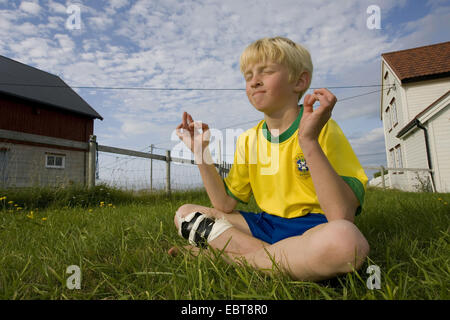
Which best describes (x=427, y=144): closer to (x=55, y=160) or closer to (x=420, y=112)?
(x=420, y=112)

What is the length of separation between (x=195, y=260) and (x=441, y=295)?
0.99 metres

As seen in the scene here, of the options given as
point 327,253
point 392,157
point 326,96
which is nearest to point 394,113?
point 392,157

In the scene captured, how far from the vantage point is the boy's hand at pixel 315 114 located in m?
1.08

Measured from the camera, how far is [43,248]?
167cm

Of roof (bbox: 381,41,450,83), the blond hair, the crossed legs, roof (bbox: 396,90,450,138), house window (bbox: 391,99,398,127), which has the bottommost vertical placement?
the crossed legs

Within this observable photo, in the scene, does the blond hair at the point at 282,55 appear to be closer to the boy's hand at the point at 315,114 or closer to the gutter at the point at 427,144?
the boy's hand at the point at 315,114

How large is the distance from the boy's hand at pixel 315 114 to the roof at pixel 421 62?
13.6 meters

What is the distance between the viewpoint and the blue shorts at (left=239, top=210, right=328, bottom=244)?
4.70 ft

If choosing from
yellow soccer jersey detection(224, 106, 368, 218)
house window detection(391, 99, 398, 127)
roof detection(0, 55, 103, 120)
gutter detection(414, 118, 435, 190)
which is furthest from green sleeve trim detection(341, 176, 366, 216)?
roof detection(0, 55, 103, 120)

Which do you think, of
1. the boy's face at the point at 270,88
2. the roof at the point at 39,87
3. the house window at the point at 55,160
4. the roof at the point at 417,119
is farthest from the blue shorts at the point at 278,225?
the roof at the point at 39,87

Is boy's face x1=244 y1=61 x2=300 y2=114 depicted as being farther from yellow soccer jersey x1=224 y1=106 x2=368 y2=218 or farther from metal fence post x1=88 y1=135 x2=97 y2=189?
metal fence post x1=88 y1=135 x2=97 y2=189

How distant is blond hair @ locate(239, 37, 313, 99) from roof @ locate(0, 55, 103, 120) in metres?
16.4
